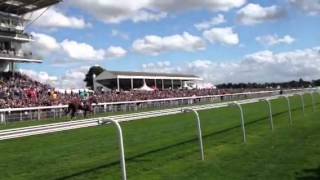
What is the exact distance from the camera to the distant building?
91.0 m

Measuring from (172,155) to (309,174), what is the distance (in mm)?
3339

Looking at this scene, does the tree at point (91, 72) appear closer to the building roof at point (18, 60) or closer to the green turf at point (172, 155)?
the building roof at point (18, 60)

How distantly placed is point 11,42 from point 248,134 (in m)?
54.5

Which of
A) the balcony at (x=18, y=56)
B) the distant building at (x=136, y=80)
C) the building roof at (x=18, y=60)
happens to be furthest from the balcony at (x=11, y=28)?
the distant building at (x=136, y=80)

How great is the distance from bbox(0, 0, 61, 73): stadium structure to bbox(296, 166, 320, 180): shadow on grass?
55322 millimetres

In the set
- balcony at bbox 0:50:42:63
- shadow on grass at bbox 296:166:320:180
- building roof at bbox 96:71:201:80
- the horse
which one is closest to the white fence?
the horse

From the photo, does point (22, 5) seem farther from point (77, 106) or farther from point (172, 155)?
point (172, 155)

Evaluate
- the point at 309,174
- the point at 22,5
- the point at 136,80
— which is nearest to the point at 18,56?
the point at 22,5

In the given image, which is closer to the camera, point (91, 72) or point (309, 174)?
point (309, 174)

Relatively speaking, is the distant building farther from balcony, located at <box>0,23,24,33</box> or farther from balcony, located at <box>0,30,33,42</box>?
balcony, located at <box>0,23,24,33</box>

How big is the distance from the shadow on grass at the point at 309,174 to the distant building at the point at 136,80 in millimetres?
70752

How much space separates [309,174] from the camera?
911cm

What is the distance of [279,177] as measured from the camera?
8.95 meters

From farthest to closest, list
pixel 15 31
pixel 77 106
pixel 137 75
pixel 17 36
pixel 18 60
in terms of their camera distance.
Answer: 1. pixel 137 75
2. pixel 17 36
3. pixel 15 31
4. pixel 18 60
5. pixel 77 106
